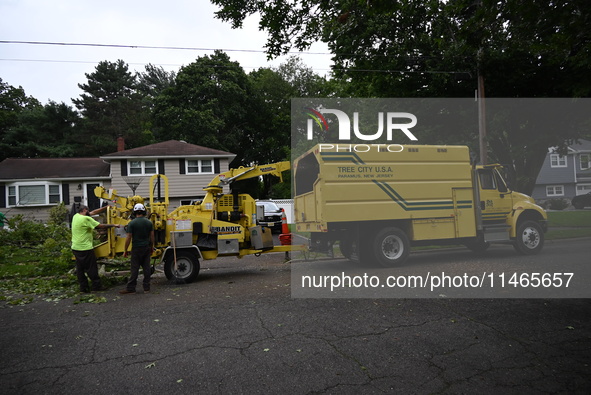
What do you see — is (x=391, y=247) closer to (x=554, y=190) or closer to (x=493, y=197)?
(x=493, y=197)

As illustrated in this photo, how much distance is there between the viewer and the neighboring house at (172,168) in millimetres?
26562

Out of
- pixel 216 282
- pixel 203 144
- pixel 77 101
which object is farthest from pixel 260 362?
pixel 77 101

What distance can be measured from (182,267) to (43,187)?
889 inches

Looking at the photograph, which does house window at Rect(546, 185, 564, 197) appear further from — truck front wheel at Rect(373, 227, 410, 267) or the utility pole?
truck front wheel at Rect(373, 227, 410, 267)

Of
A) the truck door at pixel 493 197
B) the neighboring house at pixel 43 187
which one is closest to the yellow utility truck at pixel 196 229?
the truck door at pixel 493 197

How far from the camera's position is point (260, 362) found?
455cm

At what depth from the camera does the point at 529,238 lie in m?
11.4

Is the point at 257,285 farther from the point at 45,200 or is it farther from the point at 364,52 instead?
the point at 45,200

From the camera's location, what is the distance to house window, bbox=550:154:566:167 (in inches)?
599

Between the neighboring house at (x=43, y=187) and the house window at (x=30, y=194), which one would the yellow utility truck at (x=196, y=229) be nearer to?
the neighboring house at (x=43, y=187)

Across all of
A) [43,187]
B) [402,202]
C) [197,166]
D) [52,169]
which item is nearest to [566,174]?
[402,202]

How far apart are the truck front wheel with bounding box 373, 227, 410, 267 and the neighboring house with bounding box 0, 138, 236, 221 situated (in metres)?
18.3

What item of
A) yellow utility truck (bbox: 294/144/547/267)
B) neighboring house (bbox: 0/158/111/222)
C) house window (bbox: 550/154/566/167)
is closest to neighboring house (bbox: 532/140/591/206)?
house window (bbox: 550/154/566/167)

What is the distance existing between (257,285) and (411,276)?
3.34 metres
